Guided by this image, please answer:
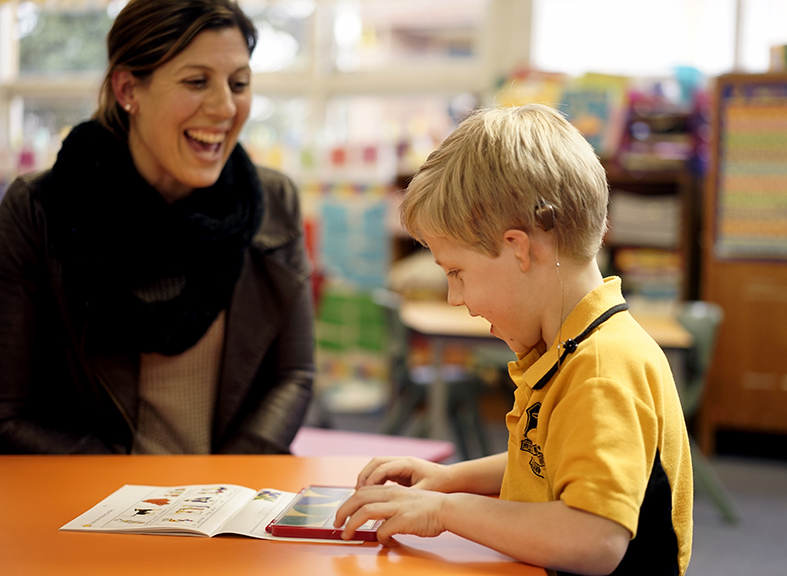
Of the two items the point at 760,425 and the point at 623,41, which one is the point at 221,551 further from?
the point at 623,41

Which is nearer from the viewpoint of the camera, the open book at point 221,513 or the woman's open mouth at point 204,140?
the open book at point 221,513

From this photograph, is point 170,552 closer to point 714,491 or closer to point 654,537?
point 654,537

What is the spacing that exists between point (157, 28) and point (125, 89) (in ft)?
0.52

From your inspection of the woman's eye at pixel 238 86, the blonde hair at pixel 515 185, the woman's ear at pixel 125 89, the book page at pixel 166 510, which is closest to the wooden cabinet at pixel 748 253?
the woman's eye at pixel 238 86

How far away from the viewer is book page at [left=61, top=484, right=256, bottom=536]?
0.90m

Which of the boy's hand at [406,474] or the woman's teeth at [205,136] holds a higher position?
the woman's teeth at [205,136]

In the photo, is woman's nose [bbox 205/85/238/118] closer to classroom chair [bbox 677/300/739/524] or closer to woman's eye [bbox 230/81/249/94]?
woman's eye [bbox 230/81/249/94]

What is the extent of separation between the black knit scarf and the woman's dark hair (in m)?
0.16

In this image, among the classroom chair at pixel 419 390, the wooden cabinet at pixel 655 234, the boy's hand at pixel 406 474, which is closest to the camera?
the boy's hand at pixel 406 474

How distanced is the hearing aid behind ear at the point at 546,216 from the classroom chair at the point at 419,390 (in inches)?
92.2

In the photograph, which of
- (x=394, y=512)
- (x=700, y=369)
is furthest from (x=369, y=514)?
(x=700, y=369)

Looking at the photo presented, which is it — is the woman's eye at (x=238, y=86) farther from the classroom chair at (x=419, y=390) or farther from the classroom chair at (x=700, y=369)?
the classroom chair at (x=700, y=369)

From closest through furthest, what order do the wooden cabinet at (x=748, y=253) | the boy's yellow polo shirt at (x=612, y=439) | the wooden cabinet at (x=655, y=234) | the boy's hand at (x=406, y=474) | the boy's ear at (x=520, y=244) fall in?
the boy's yellow polo shirt at (x=612, y=439) → the boy's ear at (x=520, y=244) → the boy's hand at (x=406, y=474) → the wooden cabinet at (x=748, y=253) → the wooden cabinet at (x=655, y=234)

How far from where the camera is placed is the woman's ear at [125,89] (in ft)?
4.78
